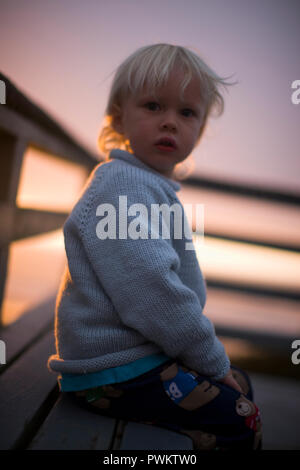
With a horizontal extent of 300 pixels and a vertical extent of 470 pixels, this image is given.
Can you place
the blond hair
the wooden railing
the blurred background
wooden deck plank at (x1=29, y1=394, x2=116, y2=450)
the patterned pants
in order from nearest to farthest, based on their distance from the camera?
wooden deck plank at (x1=29, y1=394, x2=116, y2=450), the patterned pants, the blond hair, the wooden railing, the blurred background

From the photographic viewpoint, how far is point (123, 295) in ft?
2.46

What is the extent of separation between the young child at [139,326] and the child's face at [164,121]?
0.06 ft

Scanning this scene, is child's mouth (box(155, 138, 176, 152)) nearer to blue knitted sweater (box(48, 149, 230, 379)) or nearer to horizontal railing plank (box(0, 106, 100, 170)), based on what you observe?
blue knitted sweater (box(48, 149, 230, 379))

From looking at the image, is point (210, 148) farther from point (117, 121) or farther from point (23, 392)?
point (23, 392)

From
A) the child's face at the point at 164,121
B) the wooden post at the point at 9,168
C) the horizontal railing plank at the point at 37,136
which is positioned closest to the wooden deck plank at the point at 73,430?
the wooden post at the point at 9,168

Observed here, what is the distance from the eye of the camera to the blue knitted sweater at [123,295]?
740mm

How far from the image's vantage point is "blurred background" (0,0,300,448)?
4.24 feet

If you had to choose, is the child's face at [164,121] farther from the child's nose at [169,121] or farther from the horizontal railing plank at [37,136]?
the horizontal railing plank at [37,136]

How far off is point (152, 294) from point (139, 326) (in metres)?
0.08

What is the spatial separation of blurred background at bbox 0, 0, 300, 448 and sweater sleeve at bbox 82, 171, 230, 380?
464mm

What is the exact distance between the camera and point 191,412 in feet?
2.46

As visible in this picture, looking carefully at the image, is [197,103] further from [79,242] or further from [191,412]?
Result: [191,412]

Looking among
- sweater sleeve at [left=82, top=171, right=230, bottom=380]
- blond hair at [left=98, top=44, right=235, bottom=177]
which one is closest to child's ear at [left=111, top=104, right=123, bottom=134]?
blond hair at [left=98, top=44, right=235, bottom=177]

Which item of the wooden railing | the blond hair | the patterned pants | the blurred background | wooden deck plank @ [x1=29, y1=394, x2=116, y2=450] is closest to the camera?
wooden deck plank @ [x1=29, y1=394, x2=116, y2=450]
